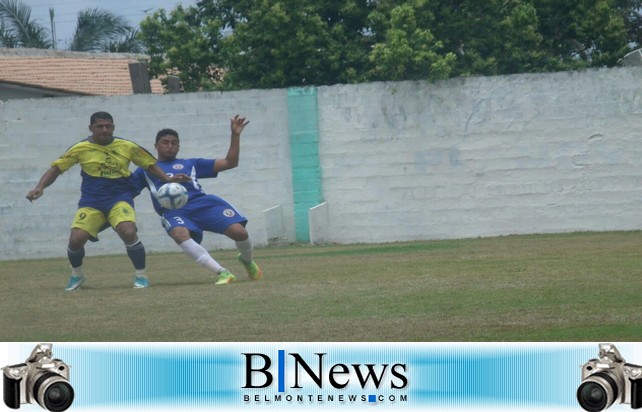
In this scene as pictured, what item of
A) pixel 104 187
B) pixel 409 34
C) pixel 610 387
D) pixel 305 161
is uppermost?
pixel 409 34

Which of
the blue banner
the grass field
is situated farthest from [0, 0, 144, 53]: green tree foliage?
the blue banner

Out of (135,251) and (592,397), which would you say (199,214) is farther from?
(592,397)

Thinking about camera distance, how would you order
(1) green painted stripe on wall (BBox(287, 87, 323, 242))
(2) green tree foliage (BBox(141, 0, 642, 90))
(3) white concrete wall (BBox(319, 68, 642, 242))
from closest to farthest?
(3) white concrete wall (BBox(319, 68, 642, 242))
(1) green painted stripe on wall (BBox(287, 87, 323, 242))
(2) green tree foliage (BBox(141, 0, 642, 90))

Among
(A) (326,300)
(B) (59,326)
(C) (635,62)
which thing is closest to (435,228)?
(C) (635,62)

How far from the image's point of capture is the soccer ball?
45.2 feet

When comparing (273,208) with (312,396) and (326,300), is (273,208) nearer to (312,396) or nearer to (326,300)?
(326,300)

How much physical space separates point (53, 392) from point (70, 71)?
87.7 feet

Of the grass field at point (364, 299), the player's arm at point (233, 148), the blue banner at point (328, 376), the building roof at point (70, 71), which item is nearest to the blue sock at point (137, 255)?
the grass field at point (364, 299)

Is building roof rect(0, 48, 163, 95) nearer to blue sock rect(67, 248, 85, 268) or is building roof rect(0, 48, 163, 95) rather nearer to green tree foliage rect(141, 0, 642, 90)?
green tree foliage rect(141, 0, 642, 90)

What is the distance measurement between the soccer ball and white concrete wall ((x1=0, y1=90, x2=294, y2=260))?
4.97 m

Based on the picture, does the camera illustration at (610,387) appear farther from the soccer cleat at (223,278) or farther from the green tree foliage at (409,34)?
the green tree foliage at (409,34)

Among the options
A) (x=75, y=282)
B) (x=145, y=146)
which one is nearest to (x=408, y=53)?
(x=145, y=146)

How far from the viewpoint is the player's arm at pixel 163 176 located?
1402 cm

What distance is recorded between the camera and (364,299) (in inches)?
436
